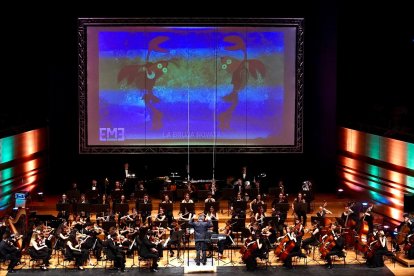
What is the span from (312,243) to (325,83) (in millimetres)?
8085

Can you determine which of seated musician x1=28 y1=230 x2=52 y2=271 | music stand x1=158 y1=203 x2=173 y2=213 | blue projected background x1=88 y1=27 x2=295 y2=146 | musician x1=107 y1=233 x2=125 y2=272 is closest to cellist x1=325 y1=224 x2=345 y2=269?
music stand x1=158 y1=203 x2=173 y2=213

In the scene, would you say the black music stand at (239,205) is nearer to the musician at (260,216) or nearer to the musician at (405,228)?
the musician at (260,216)

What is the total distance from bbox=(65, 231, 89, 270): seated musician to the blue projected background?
6922 mm

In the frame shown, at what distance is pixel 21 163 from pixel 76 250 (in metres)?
5.63

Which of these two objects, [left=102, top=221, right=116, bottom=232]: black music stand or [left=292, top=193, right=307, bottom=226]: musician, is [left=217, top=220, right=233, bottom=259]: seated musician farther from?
[left=102, top=221, right=116, bottom=232]: black music stand

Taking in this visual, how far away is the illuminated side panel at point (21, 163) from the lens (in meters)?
20.7

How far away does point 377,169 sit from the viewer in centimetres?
2169

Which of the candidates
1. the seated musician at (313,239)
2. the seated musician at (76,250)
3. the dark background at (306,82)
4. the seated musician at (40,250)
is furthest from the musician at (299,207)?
the seated musician at (40,250)

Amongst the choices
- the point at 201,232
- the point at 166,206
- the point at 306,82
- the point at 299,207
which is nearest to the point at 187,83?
the point at 306,82

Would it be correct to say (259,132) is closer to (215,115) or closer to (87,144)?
(215,115)

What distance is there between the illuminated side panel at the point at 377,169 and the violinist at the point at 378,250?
228cm

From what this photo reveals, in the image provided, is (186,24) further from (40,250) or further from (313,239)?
(40,250)

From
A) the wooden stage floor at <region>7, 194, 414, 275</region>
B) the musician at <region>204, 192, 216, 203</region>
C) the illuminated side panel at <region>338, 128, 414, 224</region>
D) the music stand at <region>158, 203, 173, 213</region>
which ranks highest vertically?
the illuminated side panel at <region>338, 128, 414, 224</region>

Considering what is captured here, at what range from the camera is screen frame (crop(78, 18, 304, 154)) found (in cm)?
2392
